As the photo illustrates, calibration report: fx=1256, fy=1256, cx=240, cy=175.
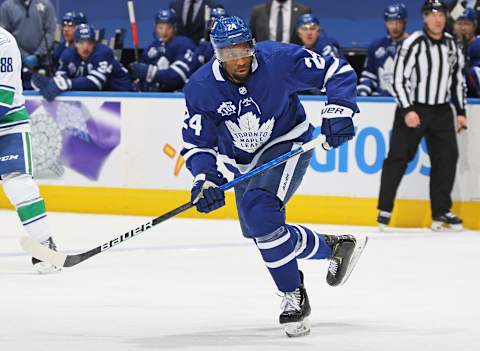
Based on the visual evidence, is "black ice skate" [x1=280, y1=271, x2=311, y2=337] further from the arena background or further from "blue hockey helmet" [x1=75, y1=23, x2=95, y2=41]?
"blue hockey helmet" [x1=75, y1=23, x2=95, y2=41]

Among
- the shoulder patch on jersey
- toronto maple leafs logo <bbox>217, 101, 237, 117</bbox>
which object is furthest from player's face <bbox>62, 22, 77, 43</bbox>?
toronto maple leafs logo <bbox>217, 101, 237, 117</bbox>

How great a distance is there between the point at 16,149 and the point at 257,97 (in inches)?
71.4

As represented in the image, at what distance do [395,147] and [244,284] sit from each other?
2.35 m

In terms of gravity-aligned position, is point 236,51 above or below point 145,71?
above

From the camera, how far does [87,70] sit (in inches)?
346

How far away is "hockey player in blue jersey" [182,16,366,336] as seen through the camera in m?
4.28

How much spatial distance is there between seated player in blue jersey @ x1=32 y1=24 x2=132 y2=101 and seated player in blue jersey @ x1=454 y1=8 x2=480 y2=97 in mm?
2342

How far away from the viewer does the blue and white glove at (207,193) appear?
427 centimetres

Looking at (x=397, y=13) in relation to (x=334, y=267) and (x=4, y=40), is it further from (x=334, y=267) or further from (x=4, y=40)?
(x=334, y=267)

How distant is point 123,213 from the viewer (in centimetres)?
845

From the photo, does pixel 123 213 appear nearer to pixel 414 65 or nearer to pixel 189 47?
pixel 189 47

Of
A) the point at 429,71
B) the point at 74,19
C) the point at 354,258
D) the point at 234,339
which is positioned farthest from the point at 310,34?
the point at 234,339

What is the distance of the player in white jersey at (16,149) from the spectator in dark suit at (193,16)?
3.43m

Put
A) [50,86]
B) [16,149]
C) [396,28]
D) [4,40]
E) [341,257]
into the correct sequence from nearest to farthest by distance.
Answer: [341,257] → [4,40] → [16,149] → [396,28] → [50,86]
